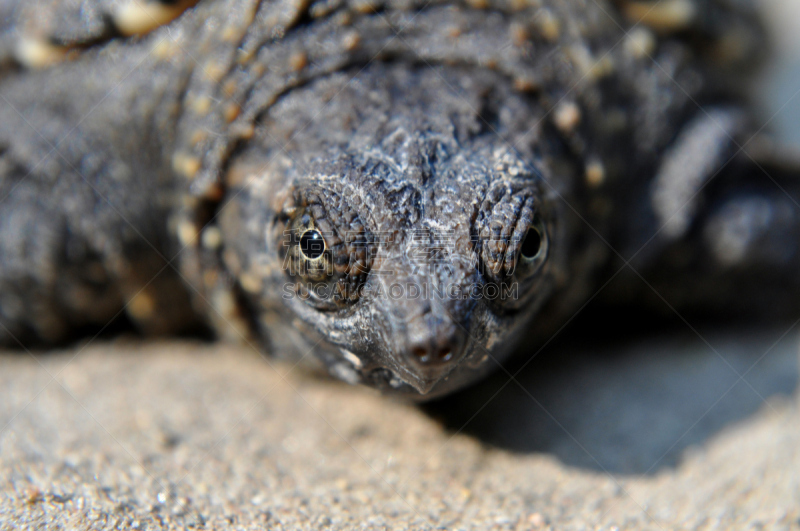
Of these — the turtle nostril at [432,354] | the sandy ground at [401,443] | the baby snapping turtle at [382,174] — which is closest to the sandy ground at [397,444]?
the sandy ground at [401,443]

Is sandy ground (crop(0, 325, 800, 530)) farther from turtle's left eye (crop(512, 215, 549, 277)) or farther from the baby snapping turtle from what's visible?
turtle's left eye (crop(512, 215, 549, 277))

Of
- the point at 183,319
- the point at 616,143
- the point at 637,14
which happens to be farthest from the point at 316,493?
the point at 637,14

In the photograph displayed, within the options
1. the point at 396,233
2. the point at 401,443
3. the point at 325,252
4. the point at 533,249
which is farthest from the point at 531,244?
the point at 401,443

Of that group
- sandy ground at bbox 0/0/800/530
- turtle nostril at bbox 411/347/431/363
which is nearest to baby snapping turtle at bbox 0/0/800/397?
turtle nostril at bbox 411/347/431/363

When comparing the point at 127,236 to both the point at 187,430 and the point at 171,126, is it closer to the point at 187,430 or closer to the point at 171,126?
the point at 171,126

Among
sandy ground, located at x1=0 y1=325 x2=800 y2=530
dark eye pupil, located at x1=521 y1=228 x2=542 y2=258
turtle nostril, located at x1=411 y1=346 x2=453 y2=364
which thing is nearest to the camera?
turtle nostril, located at x1=411 y1=346 x2=453 y2=364

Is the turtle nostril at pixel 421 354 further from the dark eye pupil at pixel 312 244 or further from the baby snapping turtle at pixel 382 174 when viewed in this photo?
the dark eye pupil at pixel 312 244
